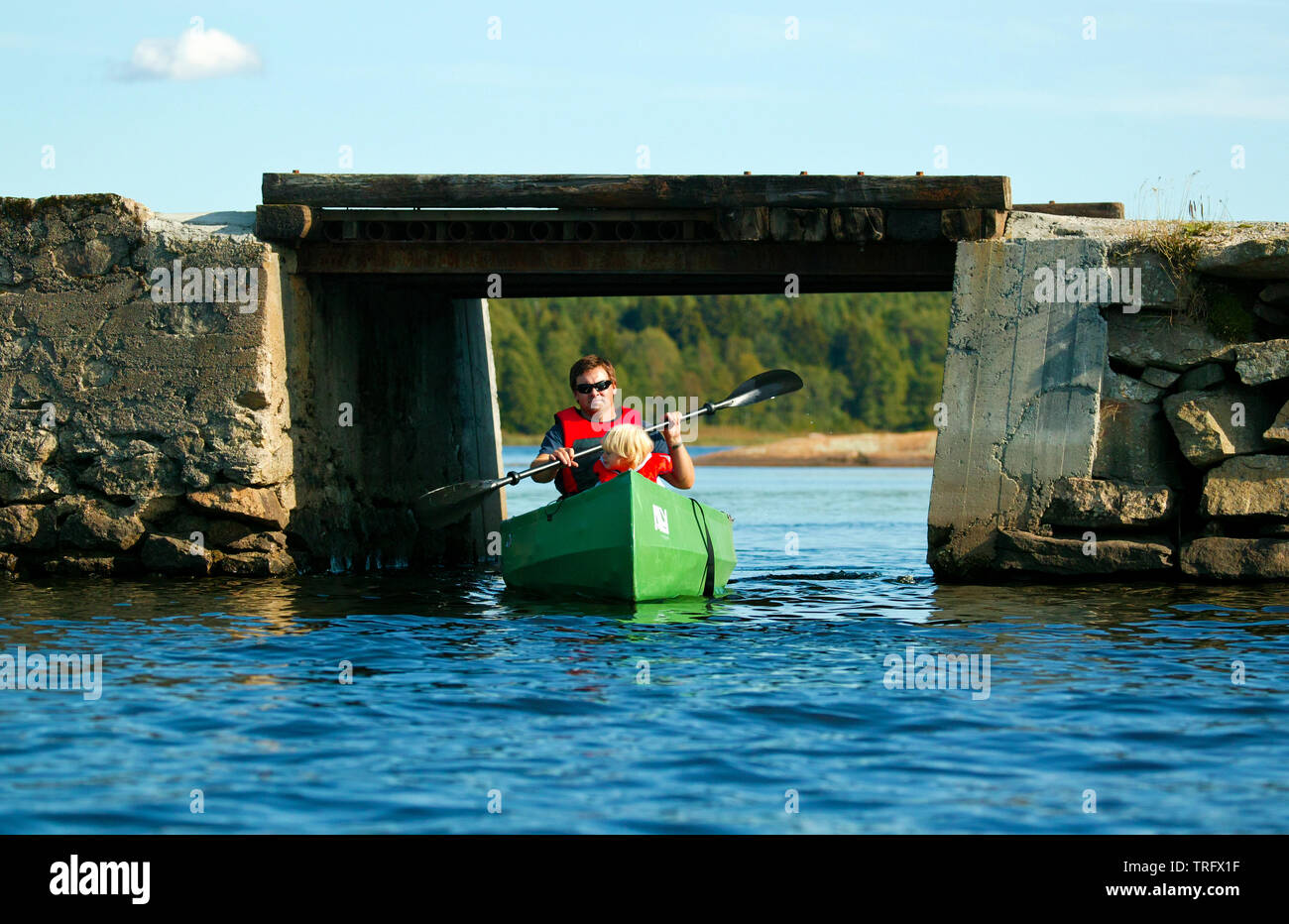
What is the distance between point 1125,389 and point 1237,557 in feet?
4.77

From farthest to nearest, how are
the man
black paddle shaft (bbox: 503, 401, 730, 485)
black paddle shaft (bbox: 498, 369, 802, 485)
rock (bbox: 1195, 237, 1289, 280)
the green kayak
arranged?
1. rock (bbox: 1195, 237, 1289, 280)
2. black paddle shaft (bbox: 498, 369, 802, 485)
3. the man
4. black paddle shaft (bbox: 503, 401, 730, 485)
5. the green kayak

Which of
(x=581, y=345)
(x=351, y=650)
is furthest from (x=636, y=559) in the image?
(x=581, y=345)

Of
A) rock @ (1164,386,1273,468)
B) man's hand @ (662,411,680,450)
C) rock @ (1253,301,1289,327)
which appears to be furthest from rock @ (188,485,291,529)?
A: rock @ (1253,301,1289,327)

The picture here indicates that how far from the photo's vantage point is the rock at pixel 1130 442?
1094cm

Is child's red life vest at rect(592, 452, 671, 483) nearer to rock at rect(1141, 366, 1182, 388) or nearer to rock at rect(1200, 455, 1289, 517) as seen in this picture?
rock at rect(1141, 366, 1182, 388)

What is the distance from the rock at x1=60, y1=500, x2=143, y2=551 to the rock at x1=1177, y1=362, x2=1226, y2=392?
803 cm

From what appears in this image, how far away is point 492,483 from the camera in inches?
427

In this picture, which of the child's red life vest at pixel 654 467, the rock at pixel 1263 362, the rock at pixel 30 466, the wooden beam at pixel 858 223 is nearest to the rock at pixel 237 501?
the rock at pixel 30 466

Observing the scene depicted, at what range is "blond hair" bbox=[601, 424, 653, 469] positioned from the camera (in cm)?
956

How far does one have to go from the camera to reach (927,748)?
5.82m

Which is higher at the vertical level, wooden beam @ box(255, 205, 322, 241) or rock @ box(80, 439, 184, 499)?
wooden beam @ box(255, 205, 322, 241)

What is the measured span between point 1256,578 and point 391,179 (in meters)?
7.09
